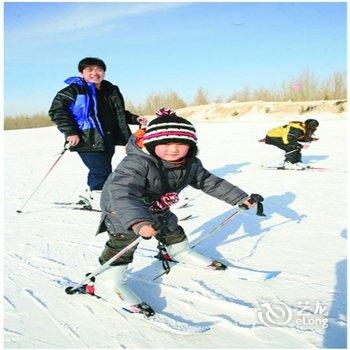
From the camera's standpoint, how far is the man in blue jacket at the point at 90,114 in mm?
4793

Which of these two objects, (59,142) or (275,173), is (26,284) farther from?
(59,142)

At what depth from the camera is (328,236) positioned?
421 centimetres

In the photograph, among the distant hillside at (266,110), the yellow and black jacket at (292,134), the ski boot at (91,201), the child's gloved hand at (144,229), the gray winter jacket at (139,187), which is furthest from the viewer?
the distant hillside at (266,110)

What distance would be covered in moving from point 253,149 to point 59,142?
6.64 meters

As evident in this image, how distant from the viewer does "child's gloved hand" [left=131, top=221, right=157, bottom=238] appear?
8.73ft

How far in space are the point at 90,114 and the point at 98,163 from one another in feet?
1.73

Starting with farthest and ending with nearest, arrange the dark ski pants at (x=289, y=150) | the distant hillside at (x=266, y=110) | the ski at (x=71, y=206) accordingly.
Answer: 1. the distant hillside at (x=266, y=110)
2. the dark ski pants at (x=289, y=150)
3. the ski at (x=71, y=206)

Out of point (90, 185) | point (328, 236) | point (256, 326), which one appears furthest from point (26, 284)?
point (328, 236)

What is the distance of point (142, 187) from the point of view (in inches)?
116

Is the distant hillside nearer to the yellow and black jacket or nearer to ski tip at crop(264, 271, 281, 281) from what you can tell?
the yellow and black jacket

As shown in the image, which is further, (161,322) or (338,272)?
(338,272)

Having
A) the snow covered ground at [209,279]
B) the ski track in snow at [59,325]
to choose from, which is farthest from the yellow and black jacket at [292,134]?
the ski track in snow at [59,325]

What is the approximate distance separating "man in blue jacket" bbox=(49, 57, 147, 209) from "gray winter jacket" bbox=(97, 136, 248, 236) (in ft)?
6.07

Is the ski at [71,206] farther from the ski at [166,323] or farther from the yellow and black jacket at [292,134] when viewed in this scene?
the yellow and black jacket at [292,134]
